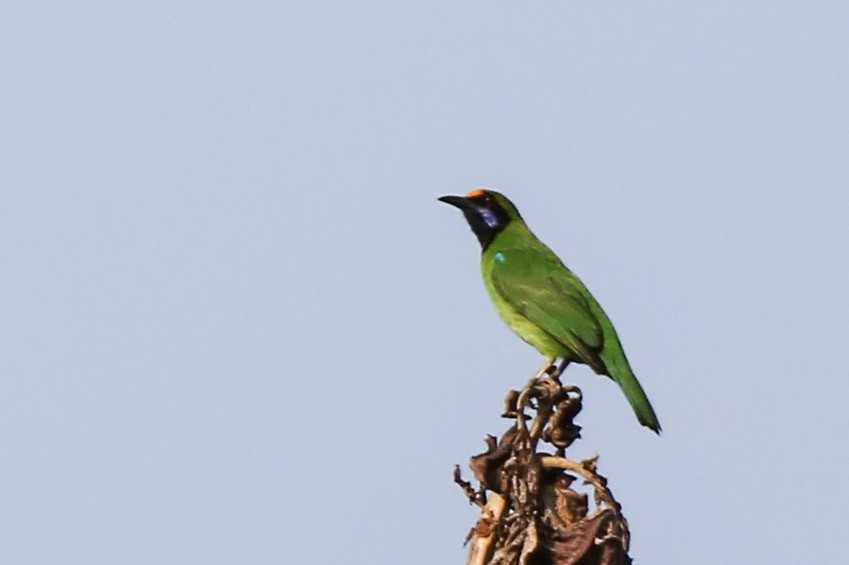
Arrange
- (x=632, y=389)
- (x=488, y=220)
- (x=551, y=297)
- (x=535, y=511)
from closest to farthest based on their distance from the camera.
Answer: (x=535, y=511) < (x=632, y=389) < (x=551, y=297) < (x=488, y=220)

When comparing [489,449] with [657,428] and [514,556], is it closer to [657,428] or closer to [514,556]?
[514,556]

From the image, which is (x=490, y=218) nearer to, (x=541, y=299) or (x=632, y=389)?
(x=541, y=299)

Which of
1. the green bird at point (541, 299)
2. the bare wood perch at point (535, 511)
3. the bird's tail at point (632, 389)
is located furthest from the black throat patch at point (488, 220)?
the bare wood perch at point (535, 511)

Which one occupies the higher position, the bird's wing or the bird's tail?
the bird's wing

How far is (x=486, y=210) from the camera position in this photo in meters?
8.85

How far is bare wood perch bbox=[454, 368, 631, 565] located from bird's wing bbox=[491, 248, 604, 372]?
348cm

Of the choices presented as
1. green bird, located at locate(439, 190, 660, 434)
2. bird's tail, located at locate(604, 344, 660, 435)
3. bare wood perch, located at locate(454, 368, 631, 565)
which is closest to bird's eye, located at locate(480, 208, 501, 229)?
green bird, located at locate(439, 190, 660, 434)

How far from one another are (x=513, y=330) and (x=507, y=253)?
1.74 ft

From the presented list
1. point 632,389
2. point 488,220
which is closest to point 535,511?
point 632,389

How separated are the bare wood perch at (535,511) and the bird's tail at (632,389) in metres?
2.77

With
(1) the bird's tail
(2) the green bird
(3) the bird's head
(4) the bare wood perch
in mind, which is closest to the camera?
(4) the bare wood perch

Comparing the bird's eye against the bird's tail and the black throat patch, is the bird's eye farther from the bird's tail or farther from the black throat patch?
the bird's tail

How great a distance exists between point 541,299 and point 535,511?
4.26 metres

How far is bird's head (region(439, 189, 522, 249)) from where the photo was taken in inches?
347
